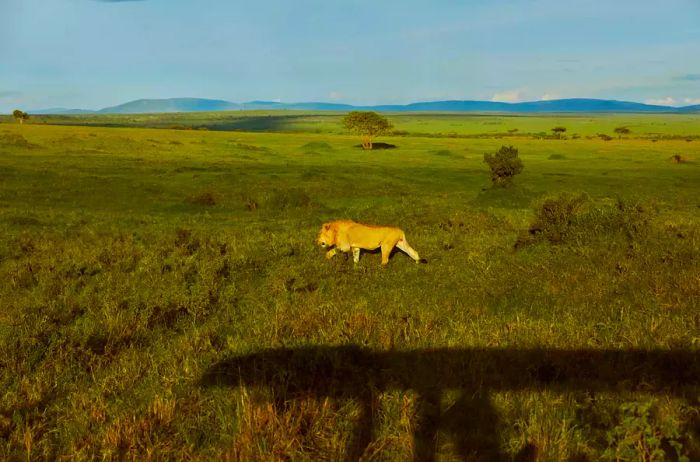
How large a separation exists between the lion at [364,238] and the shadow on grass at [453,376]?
5.97 meters

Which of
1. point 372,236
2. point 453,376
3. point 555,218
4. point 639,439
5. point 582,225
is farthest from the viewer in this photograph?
point 555,218

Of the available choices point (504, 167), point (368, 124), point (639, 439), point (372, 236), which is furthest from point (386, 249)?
point (368, 124)

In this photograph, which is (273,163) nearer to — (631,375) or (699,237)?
(699,237)

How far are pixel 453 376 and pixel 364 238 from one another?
6892 mm

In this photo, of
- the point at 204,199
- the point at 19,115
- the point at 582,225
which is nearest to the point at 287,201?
the point at 204,199

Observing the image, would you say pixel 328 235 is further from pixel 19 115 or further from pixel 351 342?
pixel 19 115

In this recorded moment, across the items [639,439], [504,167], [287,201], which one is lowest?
[287,201]

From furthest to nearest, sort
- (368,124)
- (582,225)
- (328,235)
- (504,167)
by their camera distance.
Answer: (368,124), (504,167), (582,225), (328,235)

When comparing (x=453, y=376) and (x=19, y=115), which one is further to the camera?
(x=19, y=115)

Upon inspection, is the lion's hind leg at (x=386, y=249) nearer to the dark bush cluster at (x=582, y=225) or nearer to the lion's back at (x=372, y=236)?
the lion's back at (x=372, y=236)

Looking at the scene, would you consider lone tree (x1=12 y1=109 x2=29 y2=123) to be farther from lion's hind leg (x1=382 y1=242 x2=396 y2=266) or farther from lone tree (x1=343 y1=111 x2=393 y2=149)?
lion's hind leg (x1=382 y1=242 x2=396 y2=266)

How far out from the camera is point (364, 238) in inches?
466

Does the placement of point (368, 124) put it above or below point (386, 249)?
above

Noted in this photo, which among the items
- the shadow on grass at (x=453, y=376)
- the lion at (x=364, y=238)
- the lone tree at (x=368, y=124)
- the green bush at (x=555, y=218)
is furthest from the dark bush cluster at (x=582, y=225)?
the lone tree at (x=368, y=124)
